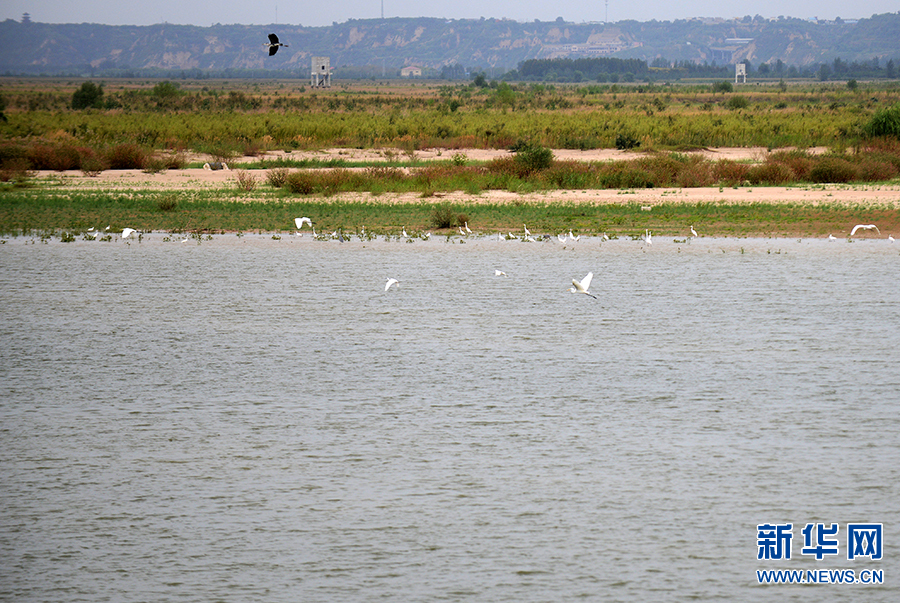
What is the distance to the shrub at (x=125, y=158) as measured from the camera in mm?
35344

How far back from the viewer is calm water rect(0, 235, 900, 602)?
6547 millimetres

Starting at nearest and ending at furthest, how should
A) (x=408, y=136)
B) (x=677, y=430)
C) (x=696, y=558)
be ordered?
1. (x=696, y=558)
2. (x=677, y=430)
3. (x=408, y=136)

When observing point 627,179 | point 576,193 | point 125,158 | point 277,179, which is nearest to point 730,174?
point 627,179

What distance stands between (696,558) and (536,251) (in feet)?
44.0

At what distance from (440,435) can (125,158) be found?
1173 inches

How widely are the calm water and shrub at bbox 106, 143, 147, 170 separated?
19.8 metres

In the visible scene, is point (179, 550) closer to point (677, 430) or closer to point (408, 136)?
point (677, 430)

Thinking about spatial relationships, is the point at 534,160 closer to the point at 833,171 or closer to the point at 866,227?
the point at 833,171

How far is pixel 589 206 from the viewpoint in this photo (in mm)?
25125

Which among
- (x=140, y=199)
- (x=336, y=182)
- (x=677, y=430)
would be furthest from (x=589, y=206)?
(x=677, y=430)

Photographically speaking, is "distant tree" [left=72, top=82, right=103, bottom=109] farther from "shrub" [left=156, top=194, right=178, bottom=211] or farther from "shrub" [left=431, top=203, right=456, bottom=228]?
"shrub" [left=431, top=203, right=456, bottom=228]

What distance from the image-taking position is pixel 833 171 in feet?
97.0

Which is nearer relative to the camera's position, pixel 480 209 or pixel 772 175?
pixel 480 209

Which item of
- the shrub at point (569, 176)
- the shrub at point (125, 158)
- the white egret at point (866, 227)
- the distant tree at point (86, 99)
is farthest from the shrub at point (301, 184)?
the distant tree at point (86, 99)
